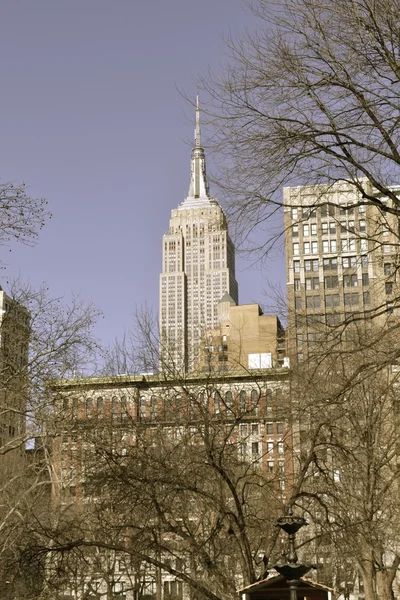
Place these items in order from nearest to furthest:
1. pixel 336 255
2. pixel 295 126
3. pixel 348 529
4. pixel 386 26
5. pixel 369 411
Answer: pixel 386 26 < pixel 295 126 < pixel 336 255 < pixel 348 529 < pixel 369 411

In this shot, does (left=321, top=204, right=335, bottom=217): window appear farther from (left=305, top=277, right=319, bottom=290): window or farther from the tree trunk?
(left=305, top=277, right=319, bottom=290): window

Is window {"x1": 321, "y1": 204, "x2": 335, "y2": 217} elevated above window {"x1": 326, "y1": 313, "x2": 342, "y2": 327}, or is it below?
above

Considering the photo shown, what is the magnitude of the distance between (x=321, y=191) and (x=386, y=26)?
98.3 inches

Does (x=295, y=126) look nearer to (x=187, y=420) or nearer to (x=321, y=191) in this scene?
(x=321, y=191)

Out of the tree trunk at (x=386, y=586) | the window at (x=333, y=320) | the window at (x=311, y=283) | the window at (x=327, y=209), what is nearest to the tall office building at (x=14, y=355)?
the window at (x=333, y=320)

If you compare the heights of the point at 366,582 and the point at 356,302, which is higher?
the point at 356,302

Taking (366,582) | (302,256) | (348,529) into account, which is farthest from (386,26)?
(302,256)

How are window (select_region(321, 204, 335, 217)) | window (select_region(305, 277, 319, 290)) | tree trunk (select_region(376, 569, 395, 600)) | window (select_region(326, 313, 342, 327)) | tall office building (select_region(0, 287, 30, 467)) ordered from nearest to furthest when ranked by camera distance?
window (select_region(321, 204, 335, 217)) < window (select_region(326, 313, 342, 327)) < tall office building (select_region(0, 287, 30, 467)) < tree trunk (select_region(376, 569, 395, 600)) < window (select_region(305, 277, 319, 290))

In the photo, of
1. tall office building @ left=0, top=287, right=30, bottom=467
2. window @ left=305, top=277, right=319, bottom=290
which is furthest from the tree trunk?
window @ left=305, top=277, right=319, bottom=290

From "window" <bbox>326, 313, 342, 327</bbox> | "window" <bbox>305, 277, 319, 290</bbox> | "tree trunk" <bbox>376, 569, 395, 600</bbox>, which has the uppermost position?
"window" <bbox>305, 277, 319, 290</bbox>

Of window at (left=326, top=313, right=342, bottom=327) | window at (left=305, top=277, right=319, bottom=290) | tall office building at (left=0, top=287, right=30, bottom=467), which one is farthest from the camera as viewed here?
window at (left=305, top=277, right=319, bottom=290)

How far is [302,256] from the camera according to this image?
105 metres

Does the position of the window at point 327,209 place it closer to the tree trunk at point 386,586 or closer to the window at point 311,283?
the tree trunk at point 386,586

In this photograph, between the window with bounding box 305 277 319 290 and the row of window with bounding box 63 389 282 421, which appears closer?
the row of window with bounding box 63 389 282 421
